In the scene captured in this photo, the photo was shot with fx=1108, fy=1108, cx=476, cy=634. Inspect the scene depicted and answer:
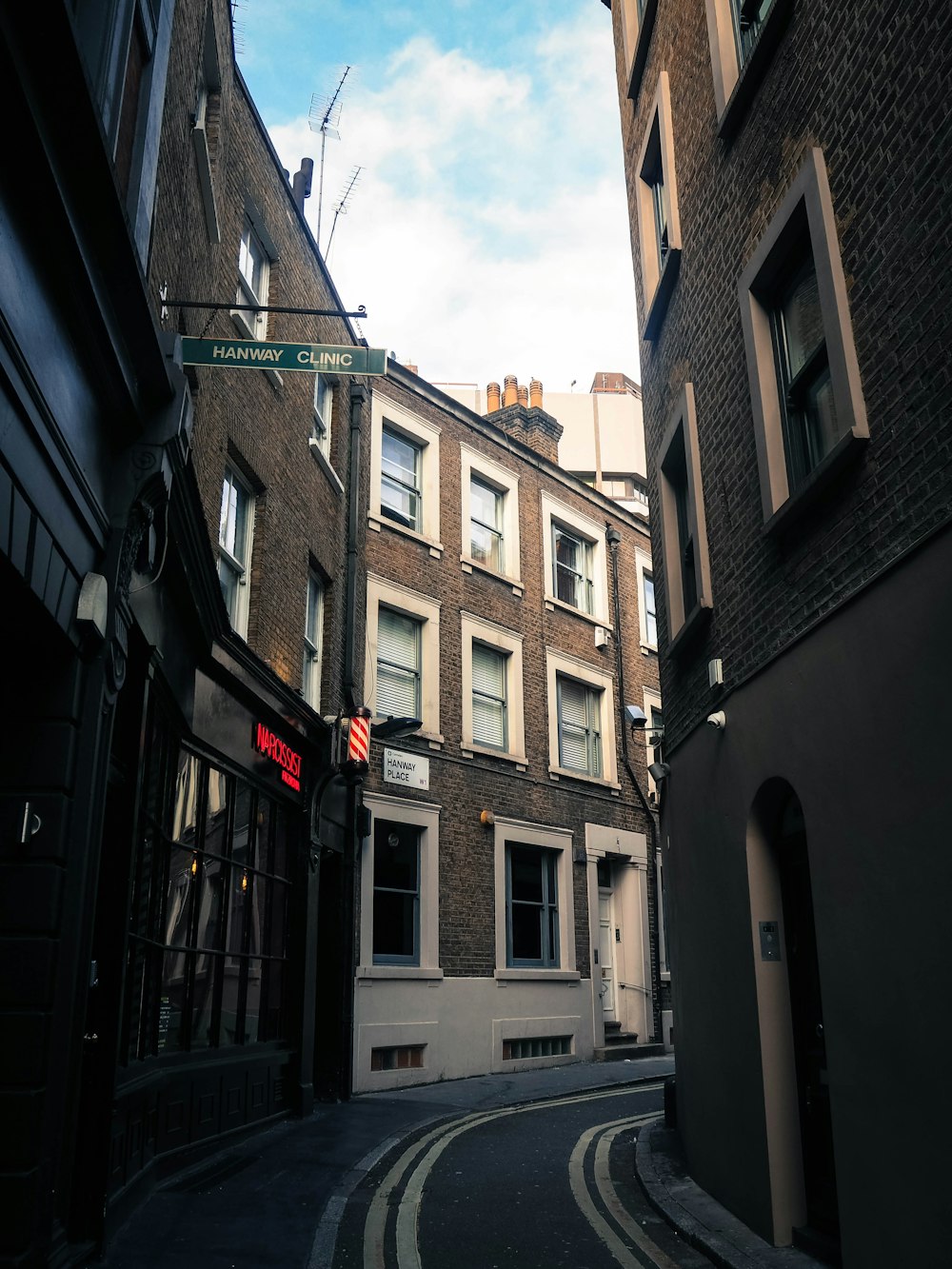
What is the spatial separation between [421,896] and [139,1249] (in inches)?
385

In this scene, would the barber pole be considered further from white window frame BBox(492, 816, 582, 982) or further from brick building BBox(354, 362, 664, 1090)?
white window frame BBox(492, 816, 582, 982)

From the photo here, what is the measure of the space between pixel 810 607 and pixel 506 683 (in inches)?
502

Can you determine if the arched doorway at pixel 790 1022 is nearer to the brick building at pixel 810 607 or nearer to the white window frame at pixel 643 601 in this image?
the brick building at pixel 810 607

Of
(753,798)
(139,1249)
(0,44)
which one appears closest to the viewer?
(0,44)

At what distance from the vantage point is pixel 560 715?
802 inches

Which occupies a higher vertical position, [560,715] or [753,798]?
[560,715]

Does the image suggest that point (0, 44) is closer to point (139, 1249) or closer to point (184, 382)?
point (184, 382)

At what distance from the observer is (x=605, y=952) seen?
66.2ft

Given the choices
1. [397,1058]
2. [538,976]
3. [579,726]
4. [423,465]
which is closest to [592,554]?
[579,726]

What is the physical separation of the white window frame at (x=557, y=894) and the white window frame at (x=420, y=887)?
1520 mm

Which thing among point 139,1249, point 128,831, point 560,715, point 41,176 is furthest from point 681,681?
point 560,715

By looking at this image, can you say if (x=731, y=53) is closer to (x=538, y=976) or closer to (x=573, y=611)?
(x=573, y=611)

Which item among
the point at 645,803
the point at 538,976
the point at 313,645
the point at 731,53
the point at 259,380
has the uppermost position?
the point at 731,53

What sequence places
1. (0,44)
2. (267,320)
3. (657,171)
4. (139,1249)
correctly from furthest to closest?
(267,320) < (657,171) < (139,1249) < (0,44)
